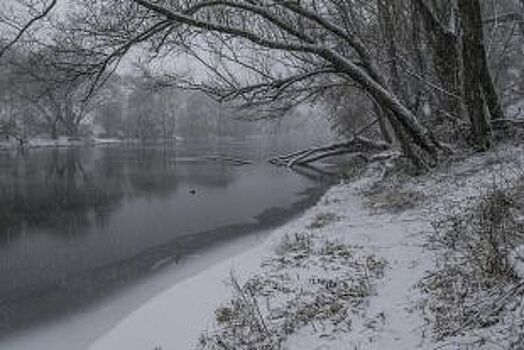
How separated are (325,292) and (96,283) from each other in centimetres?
558

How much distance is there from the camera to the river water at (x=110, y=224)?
33.4 feet

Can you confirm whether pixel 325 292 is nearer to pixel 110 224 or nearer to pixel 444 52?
pixel 444 52

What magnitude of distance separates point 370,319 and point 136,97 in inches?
3223

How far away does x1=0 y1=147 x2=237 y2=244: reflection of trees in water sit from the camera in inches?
655

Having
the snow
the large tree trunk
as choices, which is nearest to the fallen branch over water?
the large tree trunk

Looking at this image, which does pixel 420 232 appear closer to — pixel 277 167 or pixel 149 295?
pixel 149 295

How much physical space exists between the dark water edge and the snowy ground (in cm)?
168

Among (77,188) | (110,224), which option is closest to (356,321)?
(110,224)

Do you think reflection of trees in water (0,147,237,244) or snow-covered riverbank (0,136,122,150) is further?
snow-covered riverbank (0,136,122,150)

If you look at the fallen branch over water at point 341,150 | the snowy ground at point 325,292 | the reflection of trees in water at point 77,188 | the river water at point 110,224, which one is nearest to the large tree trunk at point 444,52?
the snowy ground at point 325,292

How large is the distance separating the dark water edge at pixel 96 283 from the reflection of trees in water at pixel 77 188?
12.2 feet

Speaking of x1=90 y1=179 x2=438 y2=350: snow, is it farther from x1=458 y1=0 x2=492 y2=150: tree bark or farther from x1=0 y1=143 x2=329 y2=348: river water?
x1=458 y1=0 x2=492 y2=150: tree bark

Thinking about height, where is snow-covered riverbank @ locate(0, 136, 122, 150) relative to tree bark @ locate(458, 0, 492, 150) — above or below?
below

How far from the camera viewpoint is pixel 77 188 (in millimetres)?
24156
